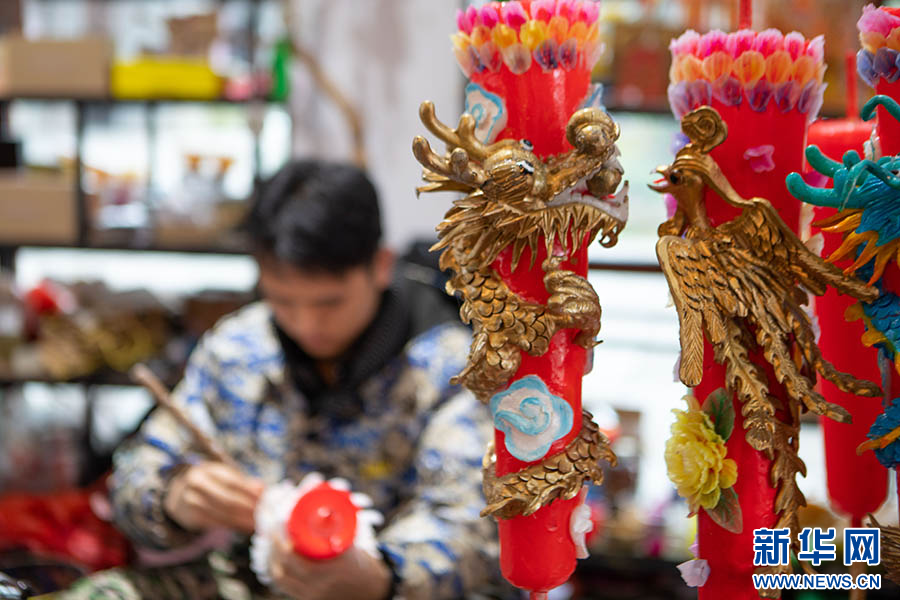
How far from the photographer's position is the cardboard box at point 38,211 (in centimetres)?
264

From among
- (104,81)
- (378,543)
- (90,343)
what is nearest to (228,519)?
(378,543)

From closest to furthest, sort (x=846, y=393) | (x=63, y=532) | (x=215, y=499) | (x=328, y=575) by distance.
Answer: (x=846, y=393) → (x=328, y=575) → (x=215, y=499) → (x=63, y=532)

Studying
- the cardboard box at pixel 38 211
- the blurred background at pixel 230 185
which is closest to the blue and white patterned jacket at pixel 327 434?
the blurred background at pixel 230 185

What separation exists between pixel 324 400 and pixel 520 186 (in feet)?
3.10

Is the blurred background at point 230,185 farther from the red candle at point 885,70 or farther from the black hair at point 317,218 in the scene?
the red candle at point 885,70

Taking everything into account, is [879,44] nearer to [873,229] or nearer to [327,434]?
[873,229]

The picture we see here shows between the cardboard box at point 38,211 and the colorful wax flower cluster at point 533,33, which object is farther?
the cardboard box at point 38,211

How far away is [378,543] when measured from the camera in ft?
3.79

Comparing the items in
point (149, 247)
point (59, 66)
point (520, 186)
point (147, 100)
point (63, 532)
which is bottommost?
point (63, 532)

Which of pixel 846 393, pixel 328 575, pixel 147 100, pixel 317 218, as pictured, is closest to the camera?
pixel 846 393

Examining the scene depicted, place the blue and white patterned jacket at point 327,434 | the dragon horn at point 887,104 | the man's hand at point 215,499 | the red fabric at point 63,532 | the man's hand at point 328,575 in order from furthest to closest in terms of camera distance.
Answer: the red fabric at point 63,532 → the blue and white patterned jacket at point 327,434 → the man's hand at point 215,499 → the man's hand at point 328,575 → the dragon horn at point 887,104

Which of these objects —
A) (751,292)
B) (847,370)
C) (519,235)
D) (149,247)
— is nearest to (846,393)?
(847,370)

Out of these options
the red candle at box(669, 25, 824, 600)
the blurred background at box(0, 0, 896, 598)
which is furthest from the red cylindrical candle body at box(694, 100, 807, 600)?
the blurred background at box(0, 0, 896, 598)

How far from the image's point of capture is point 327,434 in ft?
4.62
